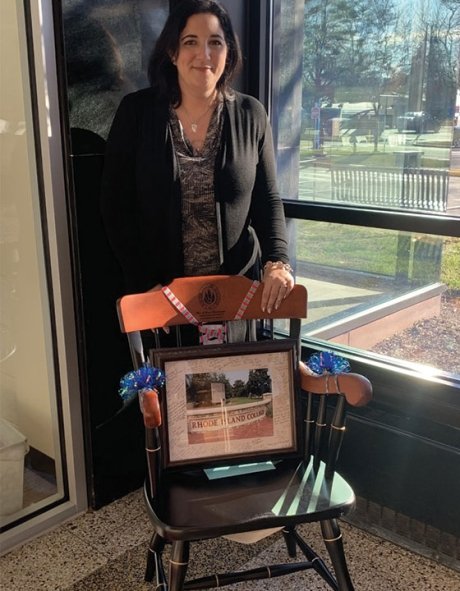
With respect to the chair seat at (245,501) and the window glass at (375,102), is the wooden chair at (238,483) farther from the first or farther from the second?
the window glass at (375,102)

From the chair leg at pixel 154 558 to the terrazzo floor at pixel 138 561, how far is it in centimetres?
4

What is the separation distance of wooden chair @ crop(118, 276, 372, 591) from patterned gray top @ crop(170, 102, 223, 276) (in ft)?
0.50

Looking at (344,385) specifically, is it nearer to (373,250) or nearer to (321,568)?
(321,568)

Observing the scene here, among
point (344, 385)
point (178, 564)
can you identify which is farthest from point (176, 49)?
point (178, 564)

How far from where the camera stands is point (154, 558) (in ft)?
5.83

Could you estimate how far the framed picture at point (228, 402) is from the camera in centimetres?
162

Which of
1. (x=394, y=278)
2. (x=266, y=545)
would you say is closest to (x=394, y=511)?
(x=266, y=545)

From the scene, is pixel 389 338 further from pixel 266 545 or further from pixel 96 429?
pixel 96 429

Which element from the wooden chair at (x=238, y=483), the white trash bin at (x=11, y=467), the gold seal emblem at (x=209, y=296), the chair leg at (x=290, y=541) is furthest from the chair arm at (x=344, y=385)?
the white trash bin at (x=11, y=467)

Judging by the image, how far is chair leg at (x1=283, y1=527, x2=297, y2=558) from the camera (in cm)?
193

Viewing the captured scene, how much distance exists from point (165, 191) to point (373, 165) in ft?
2.54

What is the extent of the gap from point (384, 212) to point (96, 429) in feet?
3.98

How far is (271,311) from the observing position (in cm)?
173

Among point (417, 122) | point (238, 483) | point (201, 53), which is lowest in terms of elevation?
point (238, 483)
